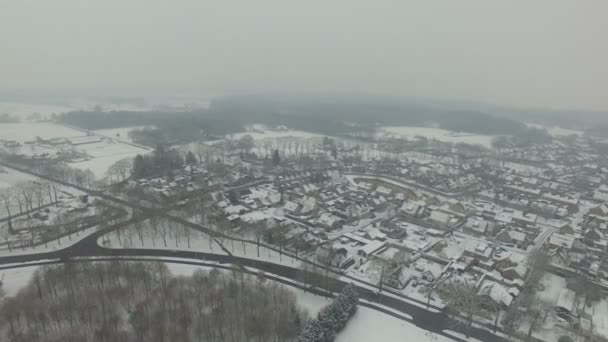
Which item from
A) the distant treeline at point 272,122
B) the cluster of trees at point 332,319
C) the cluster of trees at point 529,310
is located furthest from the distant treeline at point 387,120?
the cluster of trees at point 332,319

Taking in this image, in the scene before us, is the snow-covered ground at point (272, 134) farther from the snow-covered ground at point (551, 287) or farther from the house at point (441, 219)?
the snow-covered ground at point (551, 287)

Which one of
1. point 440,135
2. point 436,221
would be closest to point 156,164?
point 436,221

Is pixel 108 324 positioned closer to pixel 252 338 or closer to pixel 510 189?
pixel 252 338

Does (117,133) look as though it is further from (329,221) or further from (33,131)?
(329,221)

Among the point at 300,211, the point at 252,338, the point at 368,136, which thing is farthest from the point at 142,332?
Result: the point at 368,136

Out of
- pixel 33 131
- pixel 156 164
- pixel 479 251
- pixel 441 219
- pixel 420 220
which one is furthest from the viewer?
pixel 33 131

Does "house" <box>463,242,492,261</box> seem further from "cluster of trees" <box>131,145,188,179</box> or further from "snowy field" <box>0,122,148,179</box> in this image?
"snowy field" <box>0,122,148,179</box>
